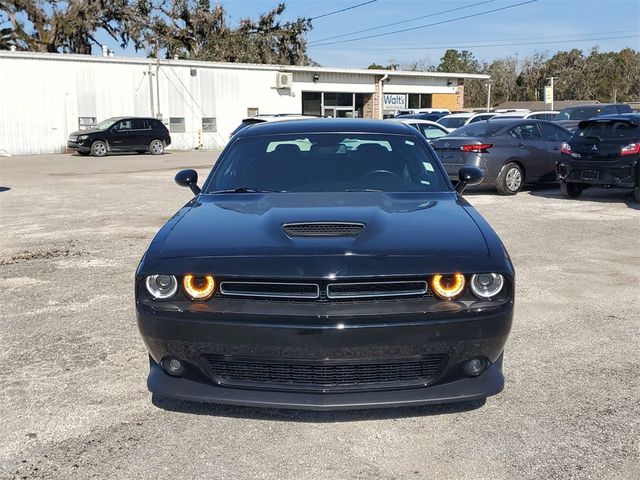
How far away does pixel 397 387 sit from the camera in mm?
3178

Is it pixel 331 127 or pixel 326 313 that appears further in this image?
pixel 331 127

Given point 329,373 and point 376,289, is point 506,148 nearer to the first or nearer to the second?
point 376,289

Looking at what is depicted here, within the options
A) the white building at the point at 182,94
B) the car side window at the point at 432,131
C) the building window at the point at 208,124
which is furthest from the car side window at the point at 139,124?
the car side window at the point at 432,131

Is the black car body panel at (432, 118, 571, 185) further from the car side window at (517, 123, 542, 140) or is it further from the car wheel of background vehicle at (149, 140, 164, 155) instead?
the car wheel of background vehicle at (149, 140, 164, 155)

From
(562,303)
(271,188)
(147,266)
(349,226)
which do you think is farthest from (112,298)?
(562,303)

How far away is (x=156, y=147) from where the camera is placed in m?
30.5

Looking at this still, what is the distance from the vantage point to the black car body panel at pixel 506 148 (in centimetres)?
1250

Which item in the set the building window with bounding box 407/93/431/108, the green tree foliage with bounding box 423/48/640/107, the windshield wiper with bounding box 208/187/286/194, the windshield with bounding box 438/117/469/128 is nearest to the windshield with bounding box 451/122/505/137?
the windshield wiper with bounding box 208/187/286/194

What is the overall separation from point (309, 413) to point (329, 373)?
51 centimetres

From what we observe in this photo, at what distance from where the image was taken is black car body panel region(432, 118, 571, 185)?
12504 millimetres

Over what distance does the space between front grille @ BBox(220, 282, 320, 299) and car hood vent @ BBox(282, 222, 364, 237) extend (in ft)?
1.23

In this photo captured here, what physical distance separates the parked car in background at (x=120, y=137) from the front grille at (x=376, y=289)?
27.3 metres

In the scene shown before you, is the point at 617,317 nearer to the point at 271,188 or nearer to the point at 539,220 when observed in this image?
the point at 271,188

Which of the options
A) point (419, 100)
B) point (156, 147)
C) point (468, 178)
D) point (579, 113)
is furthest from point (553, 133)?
point (419, 100)
